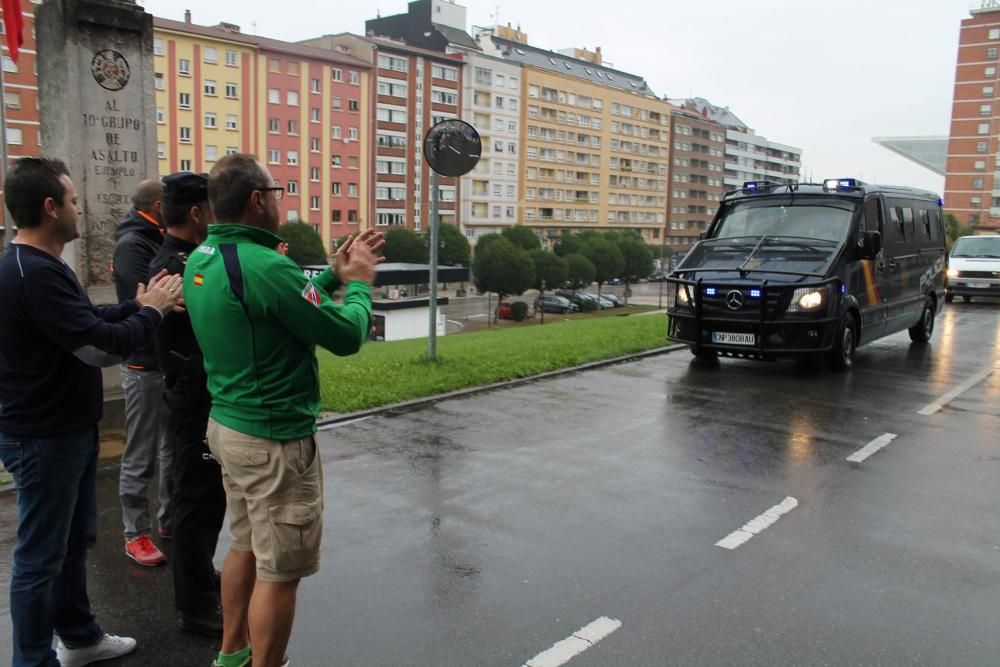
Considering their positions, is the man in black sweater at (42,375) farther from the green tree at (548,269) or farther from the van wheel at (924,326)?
the green tree at (548,269)

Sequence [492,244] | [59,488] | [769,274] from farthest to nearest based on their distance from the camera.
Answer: [492,244]
[769,274]
[59,488]

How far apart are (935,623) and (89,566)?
4377 millimetres

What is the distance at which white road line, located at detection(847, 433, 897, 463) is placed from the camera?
722 cm

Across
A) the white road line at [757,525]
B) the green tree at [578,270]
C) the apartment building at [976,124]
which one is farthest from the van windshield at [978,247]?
the apartment building at [976,124]

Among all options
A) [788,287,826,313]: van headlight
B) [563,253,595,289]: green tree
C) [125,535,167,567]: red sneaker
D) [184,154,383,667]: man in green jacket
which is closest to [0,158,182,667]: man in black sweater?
[184,154,383,667]: man in green jacket

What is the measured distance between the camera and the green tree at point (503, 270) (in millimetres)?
73625

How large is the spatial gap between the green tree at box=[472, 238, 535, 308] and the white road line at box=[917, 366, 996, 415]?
62.0m

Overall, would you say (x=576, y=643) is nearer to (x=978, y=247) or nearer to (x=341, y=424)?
(x=341, y=424)

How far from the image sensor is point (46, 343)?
Result: 3.41m

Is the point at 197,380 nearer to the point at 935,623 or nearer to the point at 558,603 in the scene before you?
the point at 558,603

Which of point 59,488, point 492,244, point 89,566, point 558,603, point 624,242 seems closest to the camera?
point 59,488

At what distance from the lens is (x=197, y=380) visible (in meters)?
3.99

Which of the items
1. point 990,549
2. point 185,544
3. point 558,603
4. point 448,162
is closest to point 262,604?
point 185,544

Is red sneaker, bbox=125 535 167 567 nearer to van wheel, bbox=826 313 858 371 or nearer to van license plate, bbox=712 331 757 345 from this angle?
van license plate, bbox=712 331 757 345
